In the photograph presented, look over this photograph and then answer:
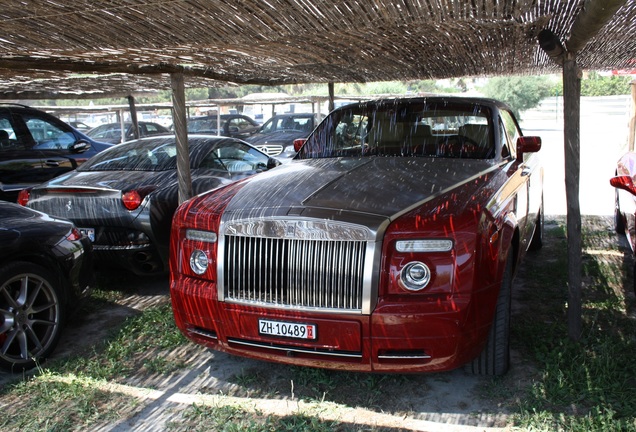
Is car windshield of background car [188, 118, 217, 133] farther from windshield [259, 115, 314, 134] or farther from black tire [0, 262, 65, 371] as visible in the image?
black tire [0, 262, 65, 371]

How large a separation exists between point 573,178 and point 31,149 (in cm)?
666

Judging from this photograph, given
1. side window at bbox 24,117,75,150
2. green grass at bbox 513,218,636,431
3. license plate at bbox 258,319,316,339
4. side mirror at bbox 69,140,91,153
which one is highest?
side window at bbox 24,117,75,150

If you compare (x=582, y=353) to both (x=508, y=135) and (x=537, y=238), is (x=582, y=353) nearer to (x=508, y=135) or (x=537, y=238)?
(x=508, y=135)

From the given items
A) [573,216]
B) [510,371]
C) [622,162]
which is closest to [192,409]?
[510,371]

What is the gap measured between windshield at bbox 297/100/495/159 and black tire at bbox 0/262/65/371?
7.56ft

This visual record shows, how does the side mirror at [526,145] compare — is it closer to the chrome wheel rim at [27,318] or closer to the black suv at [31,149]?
the chrome wheel rim at [27,318]

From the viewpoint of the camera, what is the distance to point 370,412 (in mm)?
3240

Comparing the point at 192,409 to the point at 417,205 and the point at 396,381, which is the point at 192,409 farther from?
the point at 417,205

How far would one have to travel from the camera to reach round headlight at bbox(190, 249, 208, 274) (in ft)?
11.3

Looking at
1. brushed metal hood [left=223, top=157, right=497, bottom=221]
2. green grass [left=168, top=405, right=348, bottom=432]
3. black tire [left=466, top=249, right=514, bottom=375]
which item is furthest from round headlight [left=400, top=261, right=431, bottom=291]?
green grass [left=168, top=405, right=348, bottom=432]

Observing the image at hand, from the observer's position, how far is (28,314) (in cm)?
390

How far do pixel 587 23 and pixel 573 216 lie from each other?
1.36 m

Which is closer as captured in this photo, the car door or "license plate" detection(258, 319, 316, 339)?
"license plate" detection(258, 319, 316, 339)

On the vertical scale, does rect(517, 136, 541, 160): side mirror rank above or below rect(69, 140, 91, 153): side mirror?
below
